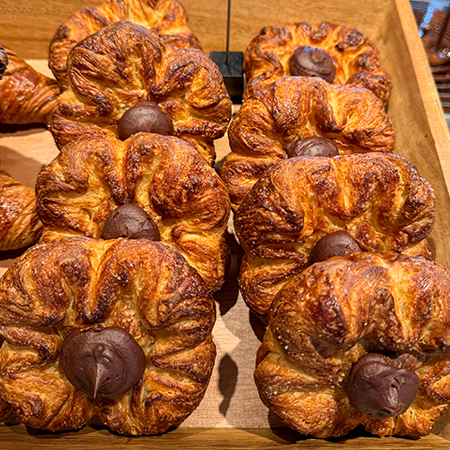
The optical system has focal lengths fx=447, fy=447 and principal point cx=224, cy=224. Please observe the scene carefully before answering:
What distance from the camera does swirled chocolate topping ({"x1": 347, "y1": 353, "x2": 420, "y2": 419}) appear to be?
1.58 metres

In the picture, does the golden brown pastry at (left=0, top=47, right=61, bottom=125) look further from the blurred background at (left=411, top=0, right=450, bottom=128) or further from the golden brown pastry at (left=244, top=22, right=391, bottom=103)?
the blurred background at (left=411, top=0, right=450, bottom=128)

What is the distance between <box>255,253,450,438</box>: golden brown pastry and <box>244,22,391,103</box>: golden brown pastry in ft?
4.70

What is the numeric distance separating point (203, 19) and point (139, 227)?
2.19 metres

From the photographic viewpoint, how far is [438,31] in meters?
4.70

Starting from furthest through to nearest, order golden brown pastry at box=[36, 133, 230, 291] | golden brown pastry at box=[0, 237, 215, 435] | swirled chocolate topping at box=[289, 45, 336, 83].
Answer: swirled chocolate topping at box=[289, 45, 336, 83] < golden brown pastry at box=[36, 133, 230, 291] < golden brown pastry at box=[0, 237, 215, 435]

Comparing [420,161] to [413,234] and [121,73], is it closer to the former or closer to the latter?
[413,234]

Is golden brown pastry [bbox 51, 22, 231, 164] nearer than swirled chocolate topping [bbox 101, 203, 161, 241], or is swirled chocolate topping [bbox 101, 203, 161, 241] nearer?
swirled chocolate topping [bbox 101, 203, 161, 241]

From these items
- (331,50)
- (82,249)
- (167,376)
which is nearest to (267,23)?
(331,50)

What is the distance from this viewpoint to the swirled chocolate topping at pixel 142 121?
2.21 metres

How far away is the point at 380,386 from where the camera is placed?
5.19ft

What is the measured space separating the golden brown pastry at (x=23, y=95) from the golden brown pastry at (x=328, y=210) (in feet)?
6.03

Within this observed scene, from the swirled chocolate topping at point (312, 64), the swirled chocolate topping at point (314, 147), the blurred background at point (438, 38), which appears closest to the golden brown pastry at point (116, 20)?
the swirled chocolate topping at point (312, 64)

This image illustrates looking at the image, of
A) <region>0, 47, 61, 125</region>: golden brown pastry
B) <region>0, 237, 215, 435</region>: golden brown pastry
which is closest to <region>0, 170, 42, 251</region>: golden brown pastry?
<region>0, 47, 61, 125</region>: golden brown pastry

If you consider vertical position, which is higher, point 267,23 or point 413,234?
point 267,23
